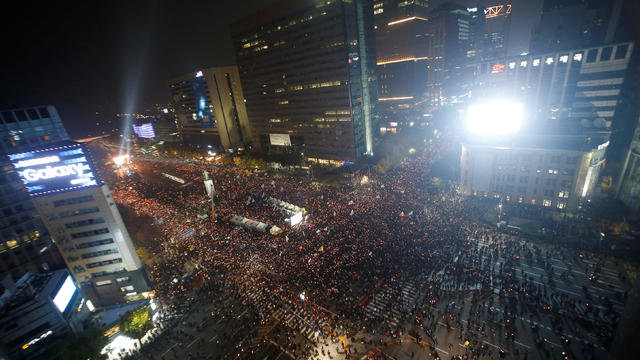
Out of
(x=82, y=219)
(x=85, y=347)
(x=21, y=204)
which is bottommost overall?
(x=85, y=347)

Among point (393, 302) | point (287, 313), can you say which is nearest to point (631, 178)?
point (393, 302)

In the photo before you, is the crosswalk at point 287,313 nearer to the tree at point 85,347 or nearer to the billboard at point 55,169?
the tree at point 85,347

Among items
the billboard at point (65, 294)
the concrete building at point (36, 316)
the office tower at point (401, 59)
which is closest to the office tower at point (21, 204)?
the billboard at point (65, 294)

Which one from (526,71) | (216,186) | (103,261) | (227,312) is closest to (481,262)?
(227,312)

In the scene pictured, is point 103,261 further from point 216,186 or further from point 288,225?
point 216,186

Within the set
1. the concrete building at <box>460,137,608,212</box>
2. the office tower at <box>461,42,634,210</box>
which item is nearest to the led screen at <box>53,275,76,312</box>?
the concrete building at <box>460,137,608,212</box>

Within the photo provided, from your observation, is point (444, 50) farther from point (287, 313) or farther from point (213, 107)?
point (287, 313)
